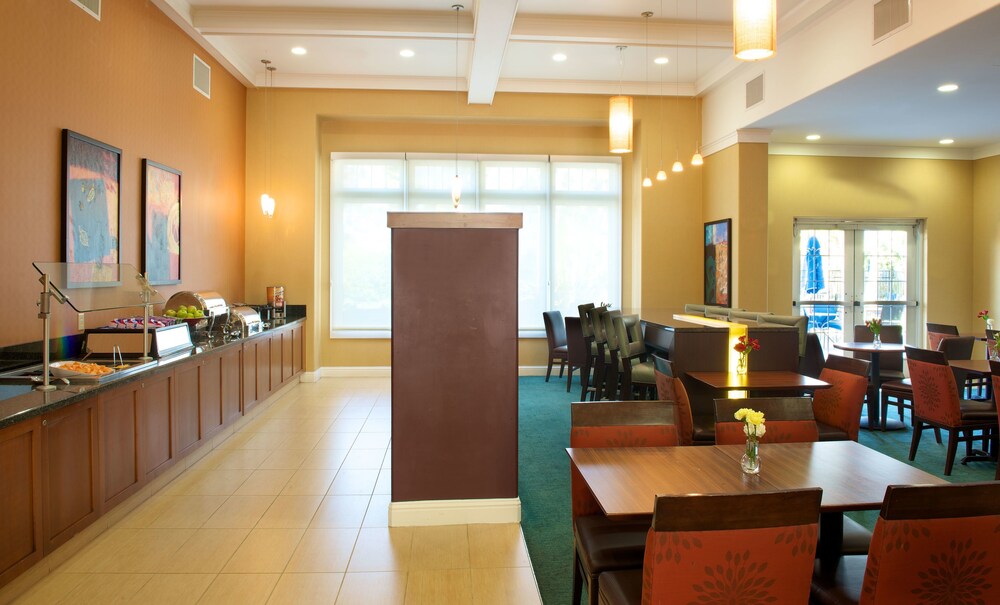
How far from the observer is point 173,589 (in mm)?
2840

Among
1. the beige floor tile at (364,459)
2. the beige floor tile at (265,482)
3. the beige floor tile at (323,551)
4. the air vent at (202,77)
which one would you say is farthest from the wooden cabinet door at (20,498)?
the air vent at (202,77)

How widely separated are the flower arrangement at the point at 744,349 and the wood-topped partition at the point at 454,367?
5.80 ft

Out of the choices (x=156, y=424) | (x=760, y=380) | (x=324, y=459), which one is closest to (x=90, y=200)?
(x=156, y=424)

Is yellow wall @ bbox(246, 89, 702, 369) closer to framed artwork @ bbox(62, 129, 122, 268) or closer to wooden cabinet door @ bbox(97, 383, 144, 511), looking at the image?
framed artwork @ bbox(62, 129, 122, 268)

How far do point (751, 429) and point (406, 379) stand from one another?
6.39ft

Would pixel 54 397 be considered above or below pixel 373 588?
above

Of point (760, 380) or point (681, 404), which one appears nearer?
point (681, 404)

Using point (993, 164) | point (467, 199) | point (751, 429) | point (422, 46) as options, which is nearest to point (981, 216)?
point (993, 164)

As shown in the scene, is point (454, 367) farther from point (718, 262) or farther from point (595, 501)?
point (718, 262)

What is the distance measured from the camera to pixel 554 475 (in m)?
4.54

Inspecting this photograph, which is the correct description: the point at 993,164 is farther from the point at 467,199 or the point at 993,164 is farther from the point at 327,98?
the point at 327,98

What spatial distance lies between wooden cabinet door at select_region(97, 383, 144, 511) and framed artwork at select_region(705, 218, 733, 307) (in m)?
6.51

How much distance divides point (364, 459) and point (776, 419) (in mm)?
3197

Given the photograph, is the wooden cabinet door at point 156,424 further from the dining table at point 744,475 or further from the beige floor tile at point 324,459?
the dining table at point 744,475
